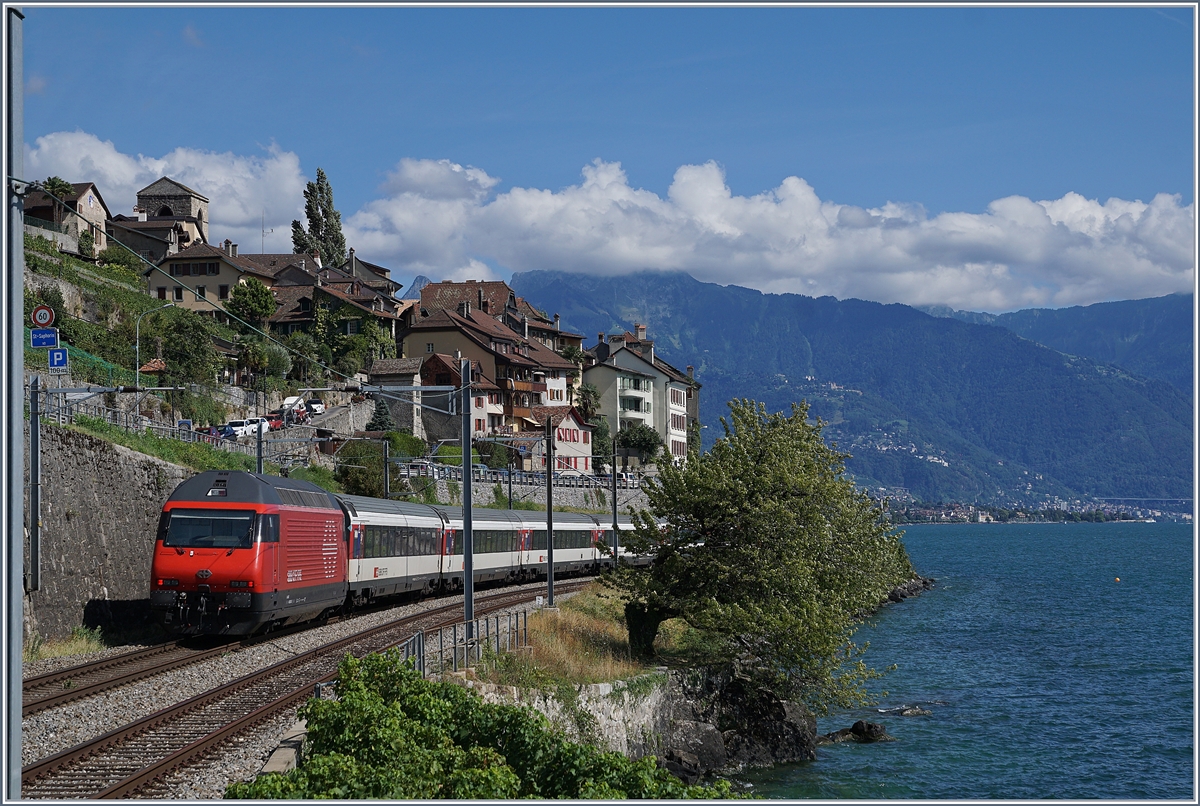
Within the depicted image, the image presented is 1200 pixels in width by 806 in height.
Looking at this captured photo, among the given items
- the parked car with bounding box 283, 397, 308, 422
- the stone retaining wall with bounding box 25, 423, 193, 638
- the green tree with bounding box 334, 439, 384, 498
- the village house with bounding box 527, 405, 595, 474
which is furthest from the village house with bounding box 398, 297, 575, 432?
the stone retaining wall with bounding box 25, 423, 193, 638

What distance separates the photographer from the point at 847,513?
35.8 meters

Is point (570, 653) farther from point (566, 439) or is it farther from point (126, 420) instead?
point (566, 439)

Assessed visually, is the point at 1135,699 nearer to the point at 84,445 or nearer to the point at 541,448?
the point at 84,445

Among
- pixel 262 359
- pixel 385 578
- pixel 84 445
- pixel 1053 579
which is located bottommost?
pixel 1053 579

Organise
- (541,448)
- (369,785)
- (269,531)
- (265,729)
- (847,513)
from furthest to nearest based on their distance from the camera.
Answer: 1. (541,448)
2. (847,513)
3. (269,531)
4. (265,729)
5. (369,785)

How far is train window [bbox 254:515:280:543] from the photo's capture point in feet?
84.5

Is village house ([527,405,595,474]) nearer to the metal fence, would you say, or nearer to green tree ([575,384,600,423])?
green tree ([575,384,600,423])

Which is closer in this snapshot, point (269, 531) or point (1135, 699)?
point (269, 531)

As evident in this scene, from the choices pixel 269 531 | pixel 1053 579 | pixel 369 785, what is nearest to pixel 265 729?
pixel 369 785

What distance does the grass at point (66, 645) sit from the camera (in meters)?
25.4

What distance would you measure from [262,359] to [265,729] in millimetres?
62082

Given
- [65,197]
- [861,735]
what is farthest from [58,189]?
[861,735]

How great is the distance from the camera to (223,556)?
25516mm

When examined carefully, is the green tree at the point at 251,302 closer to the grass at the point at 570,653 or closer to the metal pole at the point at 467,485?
the grass at the point at 570,653
